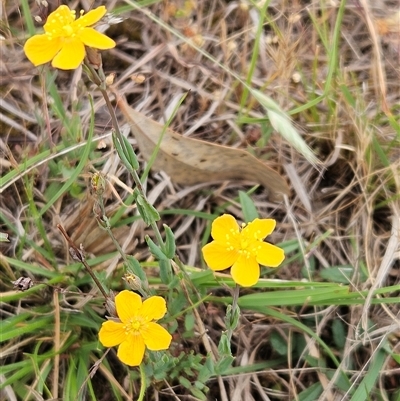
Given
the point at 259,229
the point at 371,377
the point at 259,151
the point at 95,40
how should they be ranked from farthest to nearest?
the point at 259,151, the point at 371,377, the point at 259,229, the point at 95,40

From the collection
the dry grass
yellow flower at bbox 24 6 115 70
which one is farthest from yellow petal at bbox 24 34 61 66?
the dry grass

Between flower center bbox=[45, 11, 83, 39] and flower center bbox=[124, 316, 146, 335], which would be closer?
flower center bbox=[45, 11, 83, 39]

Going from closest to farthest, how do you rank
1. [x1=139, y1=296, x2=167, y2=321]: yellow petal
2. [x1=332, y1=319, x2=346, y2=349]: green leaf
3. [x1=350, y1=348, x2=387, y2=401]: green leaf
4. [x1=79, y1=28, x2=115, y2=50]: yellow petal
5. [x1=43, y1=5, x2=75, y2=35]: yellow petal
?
[x1=79, y1=28, x2=115, y2=50]: yellow petal, [x1=43, y1=5, x2=75, y2=35]: yellow petal, [x1=139, y1=296, x2=167, y2=321]: yellow petal, [x1=350, y1=348, x2=387, y2=401]: green leaf, [x1=332, y1=319, x2=346, y2=349]: green leaf

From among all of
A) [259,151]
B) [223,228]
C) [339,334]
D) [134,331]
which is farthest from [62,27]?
[339,334]

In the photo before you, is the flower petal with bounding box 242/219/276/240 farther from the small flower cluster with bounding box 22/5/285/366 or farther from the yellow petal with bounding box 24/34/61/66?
the yellow petal with bounding box 24/34/61/66

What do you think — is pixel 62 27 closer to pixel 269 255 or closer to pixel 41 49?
pixel 41 49

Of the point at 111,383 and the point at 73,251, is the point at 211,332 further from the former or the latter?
the point at 73,251

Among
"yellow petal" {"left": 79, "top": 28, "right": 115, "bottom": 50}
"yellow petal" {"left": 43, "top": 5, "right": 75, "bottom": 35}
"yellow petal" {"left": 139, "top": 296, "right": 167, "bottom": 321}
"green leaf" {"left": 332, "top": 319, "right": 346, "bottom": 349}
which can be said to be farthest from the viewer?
"green leaf" {"left": 332, "top": 319, "right": 346, "bottom": 349}

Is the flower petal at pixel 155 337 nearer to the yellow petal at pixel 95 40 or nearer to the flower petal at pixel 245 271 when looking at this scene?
the flower petal at pixel 245 271
